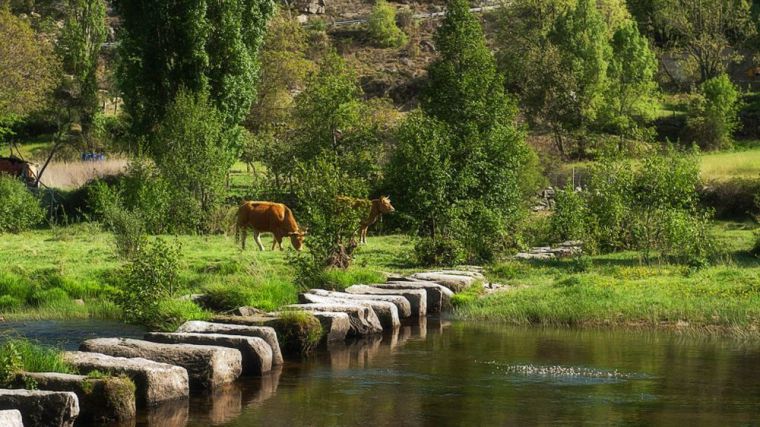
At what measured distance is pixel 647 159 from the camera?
30.3m

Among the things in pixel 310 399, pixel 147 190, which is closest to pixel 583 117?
pixel 147 190

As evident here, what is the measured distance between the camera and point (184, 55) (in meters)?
41.9

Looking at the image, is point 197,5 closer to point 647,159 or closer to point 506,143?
point 506,143

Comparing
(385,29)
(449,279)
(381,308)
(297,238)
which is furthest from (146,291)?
(385,29)

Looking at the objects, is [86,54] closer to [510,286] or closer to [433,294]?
[510,286]

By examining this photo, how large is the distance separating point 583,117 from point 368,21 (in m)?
42.9

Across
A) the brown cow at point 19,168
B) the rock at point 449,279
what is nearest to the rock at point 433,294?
the rock at point 449,279

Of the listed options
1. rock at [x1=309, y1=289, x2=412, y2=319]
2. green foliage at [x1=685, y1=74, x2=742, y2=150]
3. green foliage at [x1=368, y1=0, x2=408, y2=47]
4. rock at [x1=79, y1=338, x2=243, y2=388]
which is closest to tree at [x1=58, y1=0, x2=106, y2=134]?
green foliage at [x1=368, y1=0, x2=408, y2=47]

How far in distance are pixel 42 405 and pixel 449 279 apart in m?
13.3

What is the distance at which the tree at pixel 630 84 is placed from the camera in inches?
2445

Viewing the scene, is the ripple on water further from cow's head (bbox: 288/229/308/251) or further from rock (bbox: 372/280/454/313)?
cow's head (bbox: 288/229/308/251)

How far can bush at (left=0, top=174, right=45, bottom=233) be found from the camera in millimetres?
36031

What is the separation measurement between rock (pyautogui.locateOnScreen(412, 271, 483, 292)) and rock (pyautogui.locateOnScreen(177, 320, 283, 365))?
7957 mm

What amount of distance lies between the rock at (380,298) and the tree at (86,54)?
1946 inches
